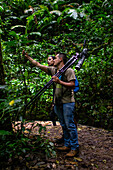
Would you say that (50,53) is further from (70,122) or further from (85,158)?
(85,158)

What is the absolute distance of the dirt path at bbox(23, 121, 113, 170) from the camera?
7.18ft

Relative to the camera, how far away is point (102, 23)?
6.97m

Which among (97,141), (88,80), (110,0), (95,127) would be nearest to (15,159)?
(97,141)

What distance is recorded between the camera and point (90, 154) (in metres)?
2.60

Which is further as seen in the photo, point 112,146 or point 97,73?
point 97,73

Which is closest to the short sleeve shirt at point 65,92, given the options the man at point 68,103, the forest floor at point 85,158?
the man at point 68,103

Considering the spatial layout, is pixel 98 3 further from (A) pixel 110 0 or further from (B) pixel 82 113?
(B) pixel 82 113

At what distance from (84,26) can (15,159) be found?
712 centimetres

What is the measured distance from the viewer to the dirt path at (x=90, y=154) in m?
2.19

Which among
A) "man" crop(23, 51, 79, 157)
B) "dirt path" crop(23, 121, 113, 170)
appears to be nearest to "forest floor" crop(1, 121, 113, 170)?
"dirt path" crop(23, 121, 113, 170)

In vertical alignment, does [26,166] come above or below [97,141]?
above

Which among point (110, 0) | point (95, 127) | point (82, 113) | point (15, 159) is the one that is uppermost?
point (110, 0)

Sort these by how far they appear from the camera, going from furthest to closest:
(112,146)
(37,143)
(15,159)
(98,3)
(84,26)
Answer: (98,3) → (84,26) → (112,146) → (37,143) → (15,159)

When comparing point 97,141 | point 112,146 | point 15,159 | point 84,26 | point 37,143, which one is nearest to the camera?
point 15,159
